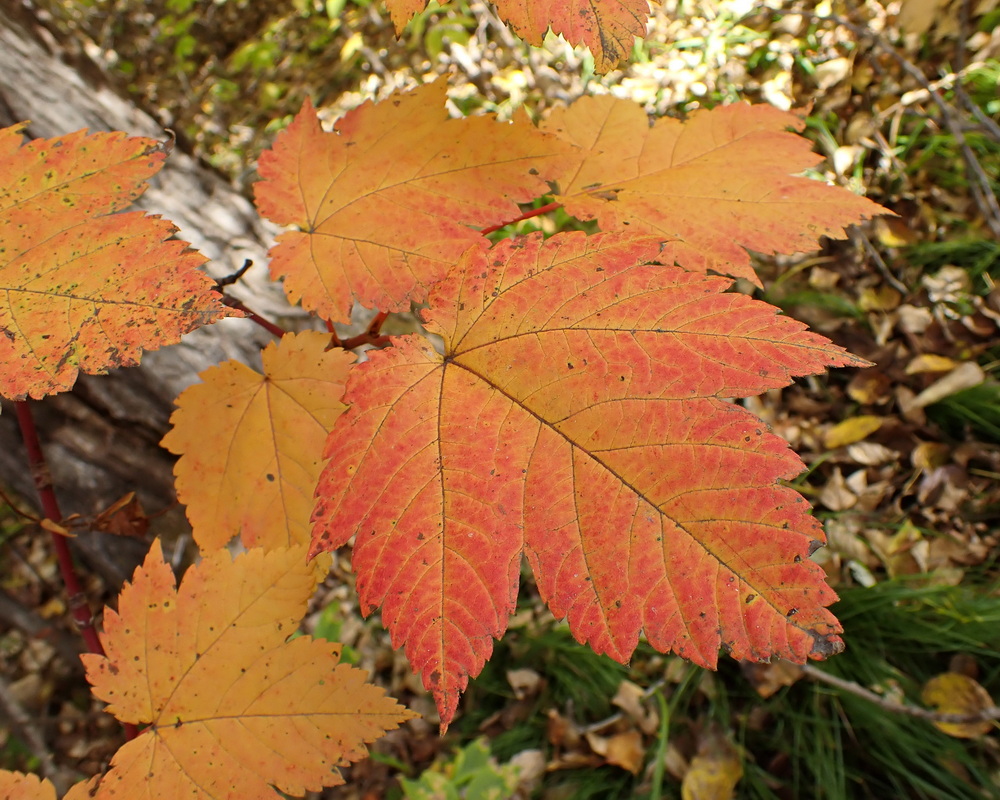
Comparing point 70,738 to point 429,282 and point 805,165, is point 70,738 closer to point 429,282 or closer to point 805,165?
point 429,282

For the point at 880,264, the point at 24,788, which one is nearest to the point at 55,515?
the point at 24,788

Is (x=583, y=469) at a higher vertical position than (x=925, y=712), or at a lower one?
higher

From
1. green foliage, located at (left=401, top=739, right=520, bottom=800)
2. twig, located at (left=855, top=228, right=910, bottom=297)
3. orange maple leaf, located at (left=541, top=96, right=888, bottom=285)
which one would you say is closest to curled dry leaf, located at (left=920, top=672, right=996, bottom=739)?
green foliage, located at (left=401, top=739, right=520, bottom=800)

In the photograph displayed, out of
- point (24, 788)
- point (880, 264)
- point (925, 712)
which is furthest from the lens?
point (880, 264)

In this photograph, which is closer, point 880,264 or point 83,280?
point 83,280

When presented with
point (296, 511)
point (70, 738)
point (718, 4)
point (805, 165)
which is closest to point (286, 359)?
point (296, 511)

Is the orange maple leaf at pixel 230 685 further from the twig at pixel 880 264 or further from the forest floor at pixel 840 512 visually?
the twig at pixel 880 264

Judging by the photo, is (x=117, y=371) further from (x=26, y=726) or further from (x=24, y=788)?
(x=24, y=788)
